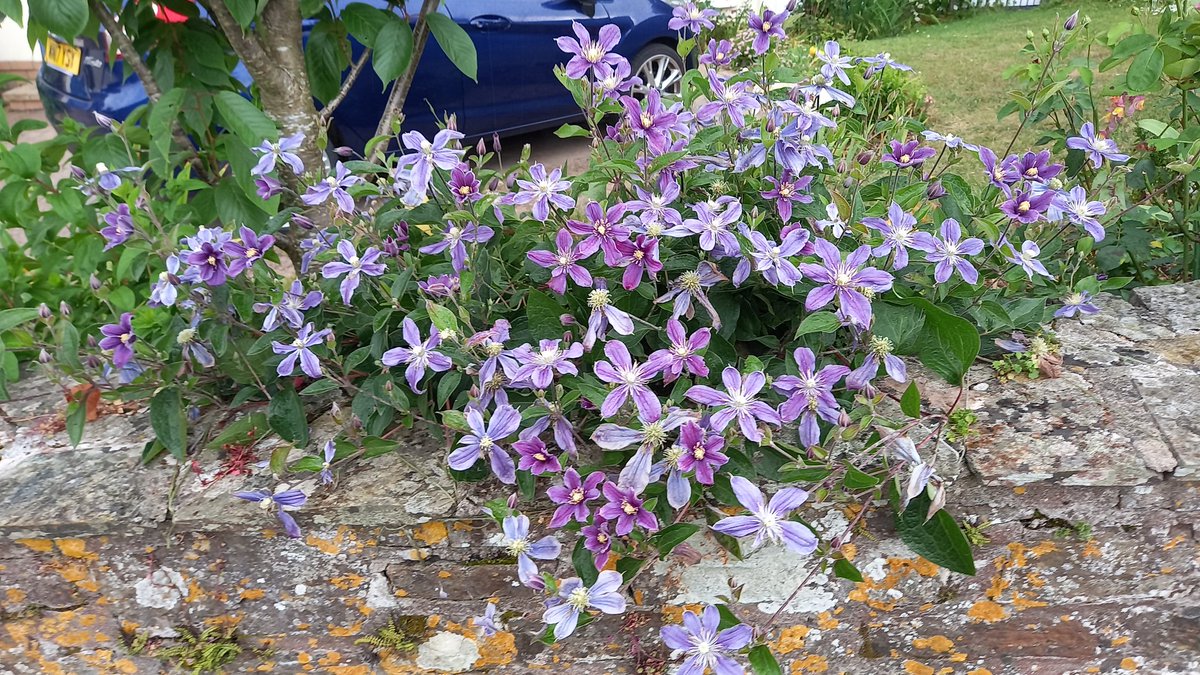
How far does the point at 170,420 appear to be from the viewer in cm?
132

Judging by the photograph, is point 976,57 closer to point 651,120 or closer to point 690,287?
point 651,120

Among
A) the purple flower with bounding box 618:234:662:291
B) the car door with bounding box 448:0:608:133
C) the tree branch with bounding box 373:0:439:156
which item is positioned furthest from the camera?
the car door with bounding box 448:0:608:133

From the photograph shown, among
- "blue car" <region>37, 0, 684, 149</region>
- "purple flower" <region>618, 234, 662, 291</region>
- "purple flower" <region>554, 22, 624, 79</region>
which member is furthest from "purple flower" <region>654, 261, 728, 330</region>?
"blue car" <region>37, 0, 684, 149</region>

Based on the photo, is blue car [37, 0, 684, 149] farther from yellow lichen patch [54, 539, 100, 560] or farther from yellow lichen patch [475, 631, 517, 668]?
yellow lichen patch [475, 631, 517, 668]

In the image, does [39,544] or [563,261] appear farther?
[39,544]

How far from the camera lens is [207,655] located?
1375mm

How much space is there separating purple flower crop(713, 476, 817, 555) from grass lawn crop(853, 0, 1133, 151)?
2640 millimetres

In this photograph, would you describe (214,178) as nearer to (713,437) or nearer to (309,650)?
(309,650)

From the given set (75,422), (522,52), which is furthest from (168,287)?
(522,52)

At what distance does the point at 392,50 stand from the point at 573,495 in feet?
3.36

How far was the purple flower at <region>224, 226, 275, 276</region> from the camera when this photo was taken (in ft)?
4.05

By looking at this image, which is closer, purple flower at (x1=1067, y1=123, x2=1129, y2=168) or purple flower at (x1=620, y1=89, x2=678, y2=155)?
purple flower at (x1=620, y1=89, x2=678, y2=155)

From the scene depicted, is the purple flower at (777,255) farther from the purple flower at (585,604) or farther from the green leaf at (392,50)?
the green leaf at (392,50)

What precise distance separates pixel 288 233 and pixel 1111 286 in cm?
188
